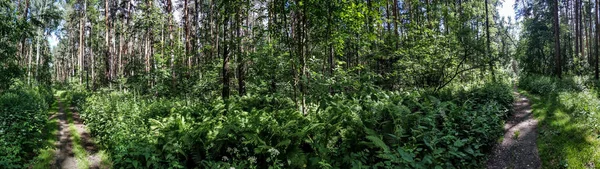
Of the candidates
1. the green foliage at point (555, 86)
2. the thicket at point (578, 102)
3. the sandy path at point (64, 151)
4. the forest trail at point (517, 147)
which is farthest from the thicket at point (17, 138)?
the green foliage at point (555, 86)

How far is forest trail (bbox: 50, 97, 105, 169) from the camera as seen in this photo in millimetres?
8133

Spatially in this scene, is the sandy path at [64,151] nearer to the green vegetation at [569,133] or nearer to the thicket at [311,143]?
the thicket at [311,143]

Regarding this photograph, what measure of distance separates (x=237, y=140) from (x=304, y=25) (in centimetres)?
420

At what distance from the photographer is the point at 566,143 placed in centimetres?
743

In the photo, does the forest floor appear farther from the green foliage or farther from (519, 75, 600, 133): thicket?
the green foliage

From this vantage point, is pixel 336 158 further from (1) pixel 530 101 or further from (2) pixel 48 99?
(2) pixel 48 99

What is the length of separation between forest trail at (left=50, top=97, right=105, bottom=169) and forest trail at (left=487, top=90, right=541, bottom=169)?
388 inches

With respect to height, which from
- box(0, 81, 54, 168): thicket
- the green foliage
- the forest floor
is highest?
the green foliage

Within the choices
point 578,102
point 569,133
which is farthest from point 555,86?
point 569,133

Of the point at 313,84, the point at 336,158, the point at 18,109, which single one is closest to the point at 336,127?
the point at 336,158

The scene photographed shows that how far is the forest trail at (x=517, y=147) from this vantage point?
7.04m

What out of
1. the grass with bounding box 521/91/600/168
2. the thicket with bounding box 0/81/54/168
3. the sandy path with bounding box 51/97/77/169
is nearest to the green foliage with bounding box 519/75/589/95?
the grass with bounding box 521/91/600/168

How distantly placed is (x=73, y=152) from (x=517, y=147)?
471 inches

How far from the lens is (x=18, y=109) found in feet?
32.8
